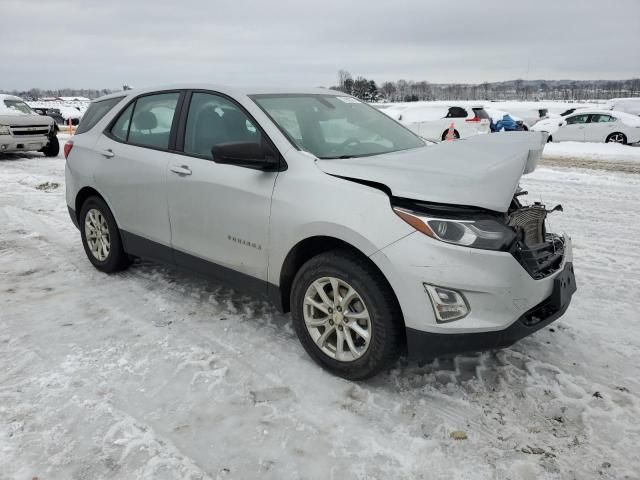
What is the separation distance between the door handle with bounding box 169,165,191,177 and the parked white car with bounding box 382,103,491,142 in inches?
631

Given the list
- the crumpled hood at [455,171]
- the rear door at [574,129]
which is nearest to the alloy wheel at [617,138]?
the rear door at [574,129]

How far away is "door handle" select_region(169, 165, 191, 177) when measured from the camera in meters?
3.70

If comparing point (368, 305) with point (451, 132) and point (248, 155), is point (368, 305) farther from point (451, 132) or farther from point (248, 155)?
point (451, 132)

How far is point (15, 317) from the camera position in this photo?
3904mm

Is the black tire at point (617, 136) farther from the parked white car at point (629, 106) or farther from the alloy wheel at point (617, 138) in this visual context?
the parked white car at point (629, 106)

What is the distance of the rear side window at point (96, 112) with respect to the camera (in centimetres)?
477

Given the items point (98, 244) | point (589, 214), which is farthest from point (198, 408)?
point (589, 214)

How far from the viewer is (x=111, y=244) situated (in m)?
4.61

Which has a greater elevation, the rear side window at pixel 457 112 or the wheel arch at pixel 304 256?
the rear side window at pixel 457 112

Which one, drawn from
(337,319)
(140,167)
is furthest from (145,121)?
(337,319)

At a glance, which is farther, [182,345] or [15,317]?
[15,317]

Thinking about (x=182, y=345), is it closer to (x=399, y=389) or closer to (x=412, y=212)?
(x=399, y=389)

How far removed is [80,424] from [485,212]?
8.01 feet

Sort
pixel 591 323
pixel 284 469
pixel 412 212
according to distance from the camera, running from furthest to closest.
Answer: pixel 591 323 → pixel 412 212 → pixel 284 469
